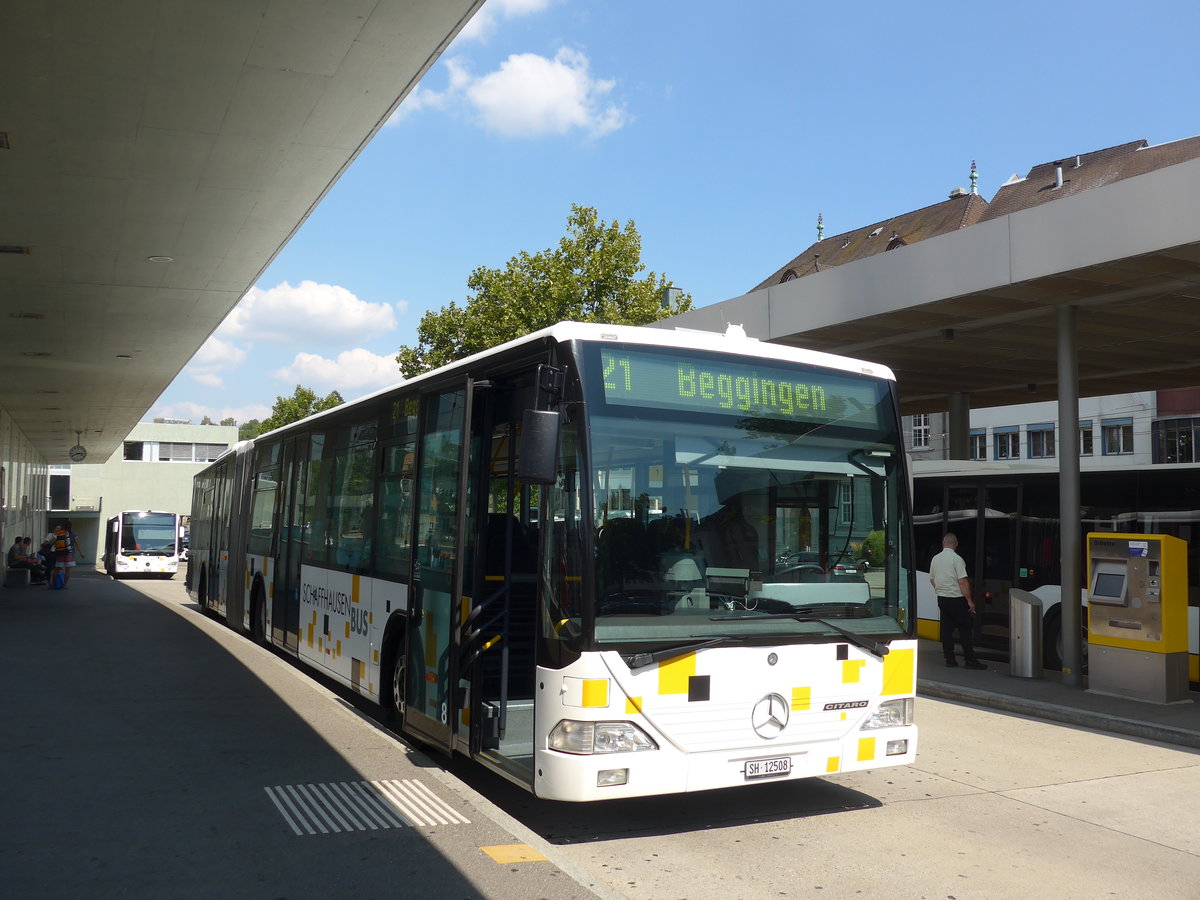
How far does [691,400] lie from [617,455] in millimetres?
683

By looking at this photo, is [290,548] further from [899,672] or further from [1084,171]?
[1084,171]

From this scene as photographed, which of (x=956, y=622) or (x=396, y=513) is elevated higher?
(x=396, y=513)

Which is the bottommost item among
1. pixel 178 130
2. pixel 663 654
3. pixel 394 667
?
pixel 394 667

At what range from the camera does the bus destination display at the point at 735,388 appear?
6504 mm

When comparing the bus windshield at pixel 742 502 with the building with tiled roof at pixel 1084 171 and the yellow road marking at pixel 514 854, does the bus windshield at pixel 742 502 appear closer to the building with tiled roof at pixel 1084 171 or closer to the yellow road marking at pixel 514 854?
the yellow road marking at pixel 514 854

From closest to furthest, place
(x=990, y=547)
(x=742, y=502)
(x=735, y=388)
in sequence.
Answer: (x=742, y=502), (x=735, y=388), (x=990, y=547)

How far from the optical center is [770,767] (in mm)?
6426

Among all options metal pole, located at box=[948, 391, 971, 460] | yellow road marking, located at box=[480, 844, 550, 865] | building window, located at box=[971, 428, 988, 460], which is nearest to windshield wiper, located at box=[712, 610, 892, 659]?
yellow road marking, located at box=[480, 844, 550, 865]

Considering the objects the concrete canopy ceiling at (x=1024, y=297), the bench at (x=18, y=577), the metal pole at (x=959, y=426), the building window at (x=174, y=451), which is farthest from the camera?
the building window at (x=174, y=451)

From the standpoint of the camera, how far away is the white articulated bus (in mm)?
6086

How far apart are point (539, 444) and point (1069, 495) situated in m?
8.97

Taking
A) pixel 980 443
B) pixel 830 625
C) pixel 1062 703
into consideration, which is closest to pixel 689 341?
pixel 830 625

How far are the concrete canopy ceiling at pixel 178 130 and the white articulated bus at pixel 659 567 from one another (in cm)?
282

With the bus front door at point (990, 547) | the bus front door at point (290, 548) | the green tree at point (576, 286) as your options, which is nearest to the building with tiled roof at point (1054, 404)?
the green tree at point (576, 286)
